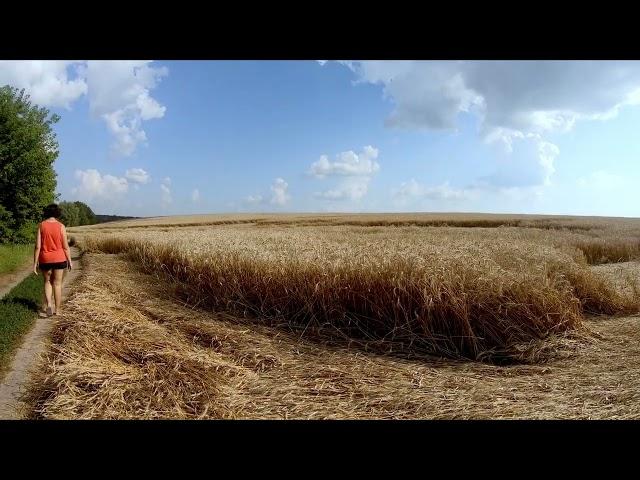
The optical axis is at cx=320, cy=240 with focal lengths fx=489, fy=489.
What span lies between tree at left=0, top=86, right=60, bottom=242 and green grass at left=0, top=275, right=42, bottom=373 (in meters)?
11.4

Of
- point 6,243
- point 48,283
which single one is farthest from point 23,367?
point 6,243

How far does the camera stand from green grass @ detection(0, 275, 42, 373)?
589cm

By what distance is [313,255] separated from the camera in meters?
7.95

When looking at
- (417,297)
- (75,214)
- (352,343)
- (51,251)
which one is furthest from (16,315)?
(75,214)

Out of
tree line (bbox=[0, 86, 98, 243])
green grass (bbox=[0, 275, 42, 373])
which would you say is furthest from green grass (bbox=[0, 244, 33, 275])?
green grass (bbox=[0, 275, 42, 373])

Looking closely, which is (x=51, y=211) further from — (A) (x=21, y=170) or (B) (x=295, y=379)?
(A) (x=21, y=170)

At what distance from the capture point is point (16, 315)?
7.36m

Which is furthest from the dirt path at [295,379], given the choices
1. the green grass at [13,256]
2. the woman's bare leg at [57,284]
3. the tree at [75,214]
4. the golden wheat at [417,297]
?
the tree at [75,214]

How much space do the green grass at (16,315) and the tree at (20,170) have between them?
11.4 metres

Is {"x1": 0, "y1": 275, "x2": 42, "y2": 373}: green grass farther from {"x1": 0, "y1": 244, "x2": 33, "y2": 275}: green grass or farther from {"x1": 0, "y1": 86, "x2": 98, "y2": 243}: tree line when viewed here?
{"x1": 0, "y1": 86, "x2": 98, "y2": 243}: tree line

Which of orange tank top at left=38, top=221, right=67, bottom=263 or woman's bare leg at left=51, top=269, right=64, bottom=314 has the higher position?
orange tank top at left=38, top=221, right=67, bottom=263

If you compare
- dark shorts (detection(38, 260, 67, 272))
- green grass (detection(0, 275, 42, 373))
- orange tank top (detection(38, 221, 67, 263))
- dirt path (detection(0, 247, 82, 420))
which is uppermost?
orange tank top (detection(38, 221, 67, 263))

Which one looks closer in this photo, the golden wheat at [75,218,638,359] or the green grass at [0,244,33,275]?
the golden wheat at [75,218,638,359]
